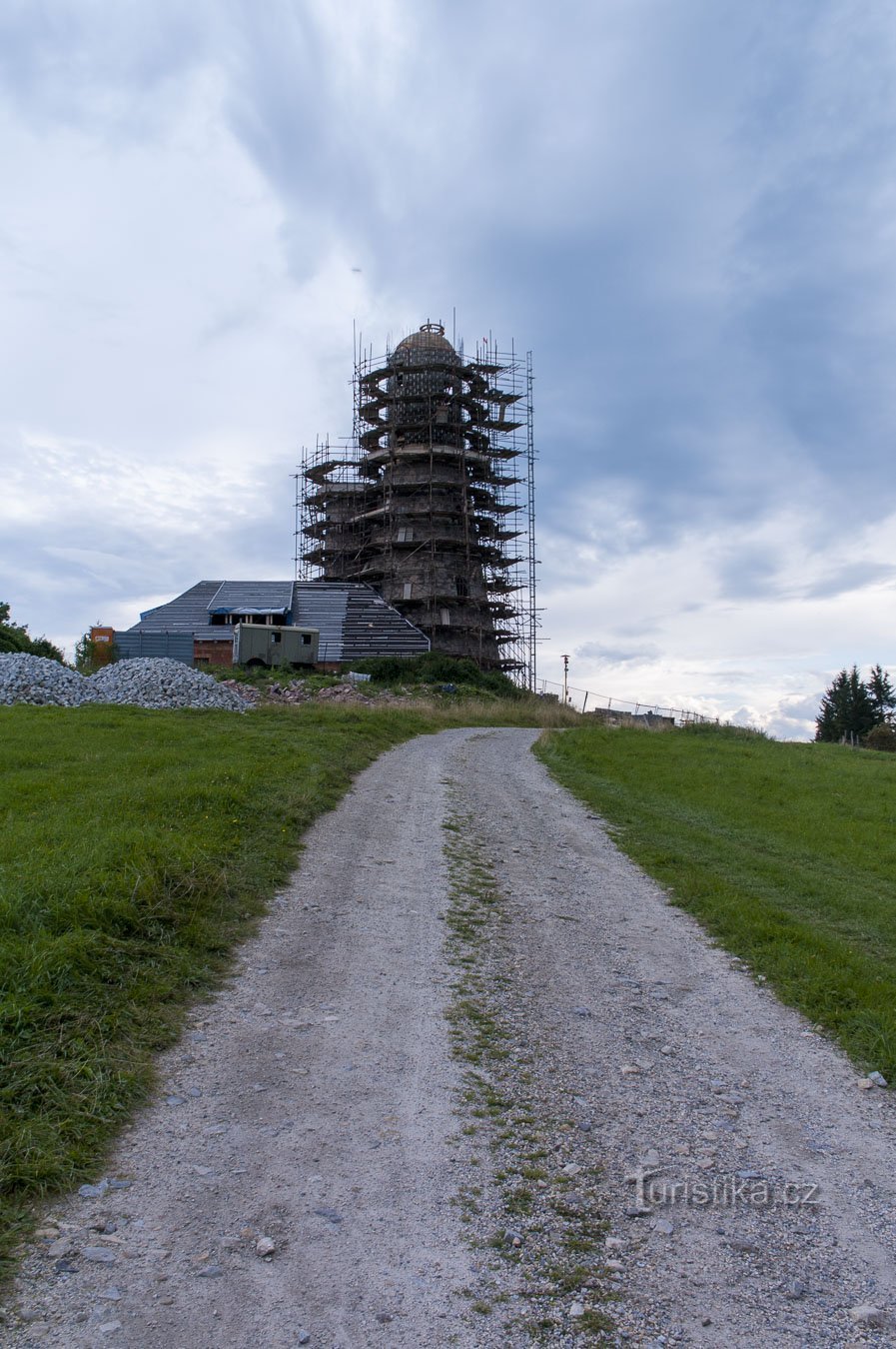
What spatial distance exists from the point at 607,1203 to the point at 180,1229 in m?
2.10

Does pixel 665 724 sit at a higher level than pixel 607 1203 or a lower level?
higher

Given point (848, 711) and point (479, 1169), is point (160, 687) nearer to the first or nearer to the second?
point (479, 1169)

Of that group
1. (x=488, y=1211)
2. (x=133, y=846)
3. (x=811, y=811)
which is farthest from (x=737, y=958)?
(x=811, y=811)

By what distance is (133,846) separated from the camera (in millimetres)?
8844

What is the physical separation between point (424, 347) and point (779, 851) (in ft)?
198

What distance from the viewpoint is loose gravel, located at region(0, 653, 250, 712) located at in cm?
2595

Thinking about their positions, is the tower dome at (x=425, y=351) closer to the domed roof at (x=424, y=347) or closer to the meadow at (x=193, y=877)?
the domed roof at (x=424, y=347)

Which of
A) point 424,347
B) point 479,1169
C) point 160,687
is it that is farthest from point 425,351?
point 479,1169

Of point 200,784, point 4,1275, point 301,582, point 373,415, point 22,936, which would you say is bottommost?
point 4,1275

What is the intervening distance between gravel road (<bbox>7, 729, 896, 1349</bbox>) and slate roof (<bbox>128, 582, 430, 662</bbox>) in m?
46.5

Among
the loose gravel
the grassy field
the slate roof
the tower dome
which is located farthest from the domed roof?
the grassy field

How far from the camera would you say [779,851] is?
48.5 ft

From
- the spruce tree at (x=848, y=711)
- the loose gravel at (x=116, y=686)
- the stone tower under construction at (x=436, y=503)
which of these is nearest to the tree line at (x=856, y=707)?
the spruce tree at (x=848, y=711)

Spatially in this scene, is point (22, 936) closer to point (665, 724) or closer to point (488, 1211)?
point (488, 1211)
